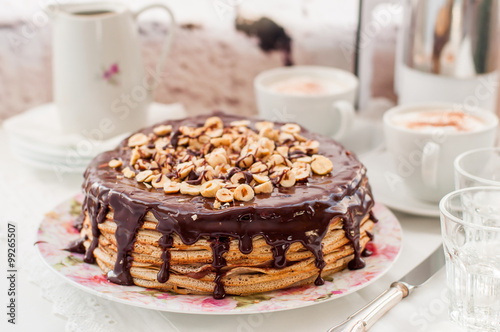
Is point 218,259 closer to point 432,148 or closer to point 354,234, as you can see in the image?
point 354,234

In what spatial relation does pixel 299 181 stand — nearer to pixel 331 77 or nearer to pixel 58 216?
pixel 58 216

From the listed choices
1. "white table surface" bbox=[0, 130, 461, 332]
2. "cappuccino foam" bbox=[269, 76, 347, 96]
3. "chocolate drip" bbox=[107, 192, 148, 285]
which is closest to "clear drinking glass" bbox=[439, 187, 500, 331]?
"white table surface" bbox=[0, 130, 461, 332]

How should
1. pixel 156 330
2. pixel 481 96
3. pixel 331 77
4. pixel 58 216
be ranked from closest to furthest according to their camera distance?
pixel 156 330
pixel 58 216
pixel 481 96
pixel 331 77

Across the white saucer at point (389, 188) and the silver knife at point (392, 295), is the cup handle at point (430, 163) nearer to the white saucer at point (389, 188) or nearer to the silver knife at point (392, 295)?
the white saucer at point (389, 188)

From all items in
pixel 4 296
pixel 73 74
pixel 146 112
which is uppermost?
pixel 73 74

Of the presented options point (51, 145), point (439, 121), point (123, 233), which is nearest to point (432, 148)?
point (439, 121)

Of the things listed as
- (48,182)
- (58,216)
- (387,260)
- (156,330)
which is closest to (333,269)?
(387,260)
